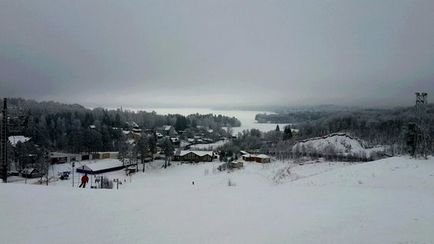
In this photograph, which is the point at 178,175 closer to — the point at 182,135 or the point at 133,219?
the point at 133,219

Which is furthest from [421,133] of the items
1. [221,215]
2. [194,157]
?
[194,157]

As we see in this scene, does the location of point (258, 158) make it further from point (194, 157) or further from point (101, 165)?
point (101, 165)

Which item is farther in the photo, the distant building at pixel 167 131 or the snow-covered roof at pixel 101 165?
the distant building at pixel 167 131

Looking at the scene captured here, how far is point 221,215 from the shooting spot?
32.2 ft

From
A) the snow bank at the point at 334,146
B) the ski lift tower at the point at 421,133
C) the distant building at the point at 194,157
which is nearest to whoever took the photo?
the ski lift tower at the point at 421,133

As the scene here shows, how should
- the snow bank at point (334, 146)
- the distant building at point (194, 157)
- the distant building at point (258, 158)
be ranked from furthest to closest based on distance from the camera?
the distant building at point (194, 157) → the snow bank at point (334, 146) → the distant building at point (258, 158)

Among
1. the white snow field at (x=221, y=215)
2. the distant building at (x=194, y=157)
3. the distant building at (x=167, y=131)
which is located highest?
the white snow field at (x=221, y=215)

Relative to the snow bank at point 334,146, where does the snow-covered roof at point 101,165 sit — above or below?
below

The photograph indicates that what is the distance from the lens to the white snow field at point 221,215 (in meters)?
7.91

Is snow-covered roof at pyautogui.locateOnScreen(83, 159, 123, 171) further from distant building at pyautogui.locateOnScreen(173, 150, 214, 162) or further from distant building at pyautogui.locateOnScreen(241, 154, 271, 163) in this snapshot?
distant building at pyautogui.locateOnScreen(241, 154, 271, 163)

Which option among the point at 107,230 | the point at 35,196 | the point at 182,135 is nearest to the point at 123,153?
the point at 35,196

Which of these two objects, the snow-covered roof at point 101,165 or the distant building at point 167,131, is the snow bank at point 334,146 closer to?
the snow-covered roof at point 101,165

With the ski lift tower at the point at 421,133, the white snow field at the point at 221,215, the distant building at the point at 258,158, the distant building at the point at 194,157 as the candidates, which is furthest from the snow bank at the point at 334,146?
the white snow field at the point at 221,215

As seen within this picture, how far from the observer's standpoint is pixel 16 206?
9883 mm
